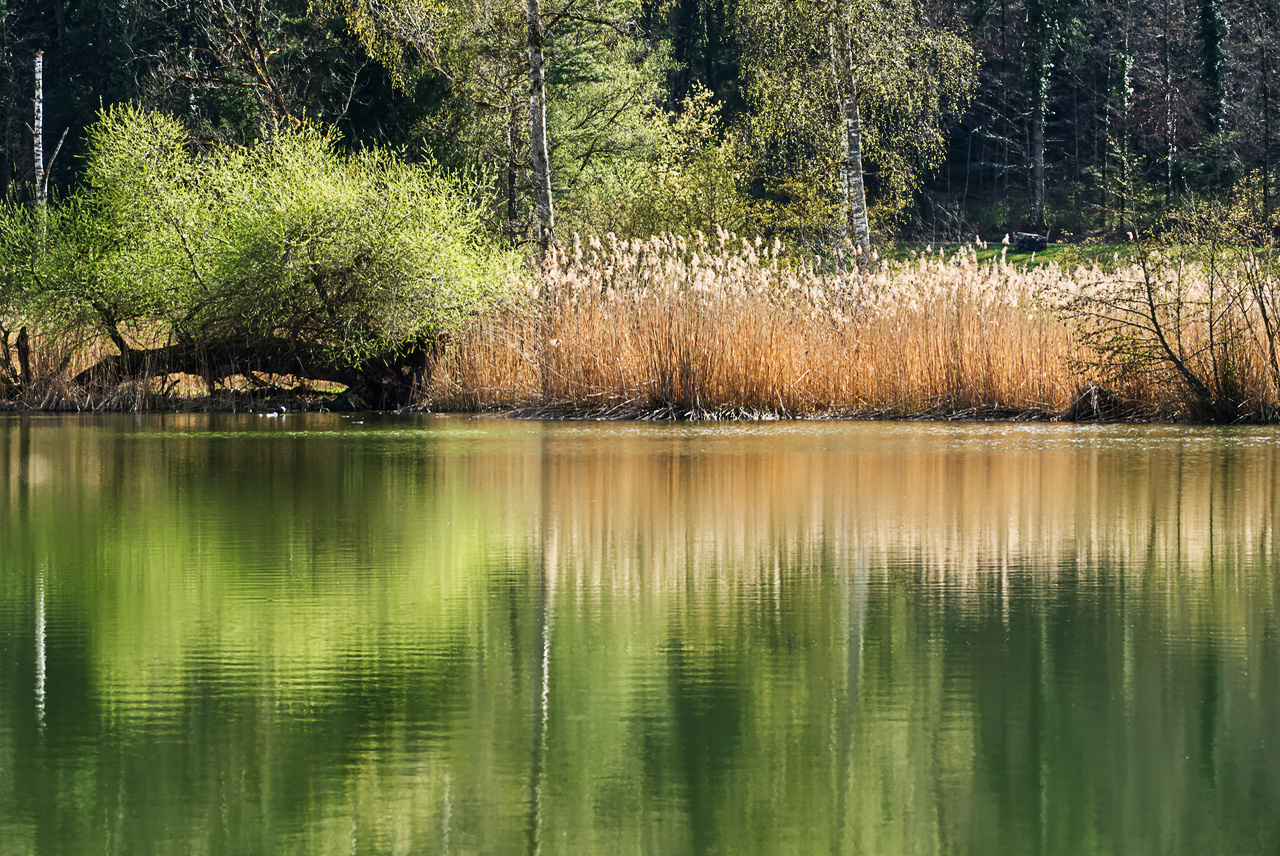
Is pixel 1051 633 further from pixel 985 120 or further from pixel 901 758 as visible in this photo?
pixel 985 120

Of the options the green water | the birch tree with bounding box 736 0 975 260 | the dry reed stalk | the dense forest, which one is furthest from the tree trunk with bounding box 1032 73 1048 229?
the green water

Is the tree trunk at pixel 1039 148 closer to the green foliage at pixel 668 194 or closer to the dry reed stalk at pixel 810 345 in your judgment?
the green foliage at pixel 668 194

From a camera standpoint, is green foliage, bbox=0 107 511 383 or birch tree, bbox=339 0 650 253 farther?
birch tree, bbox=339 0 650 253

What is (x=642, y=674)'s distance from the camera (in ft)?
8.74

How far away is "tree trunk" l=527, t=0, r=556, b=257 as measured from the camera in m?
17.7

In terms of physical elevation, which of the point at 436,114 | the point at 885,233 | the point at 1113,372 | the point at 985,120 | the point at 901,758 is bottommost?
the point at 901,758

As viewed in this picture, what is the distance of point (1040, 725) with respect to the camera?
92.0 inches

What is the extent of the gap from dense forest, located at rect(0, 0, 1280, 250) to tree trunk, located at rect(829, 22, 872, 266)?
1.9 inches

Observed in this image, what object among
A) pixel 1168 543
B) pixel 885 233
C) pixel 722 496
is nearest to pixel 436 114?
pixel 885 233

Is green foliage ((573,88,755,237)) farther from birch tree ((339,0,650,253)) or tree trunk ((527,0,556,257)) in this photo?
tree trunk ((527,0,556,257))

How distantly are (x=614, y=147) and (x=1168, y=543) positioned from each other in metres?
25.3

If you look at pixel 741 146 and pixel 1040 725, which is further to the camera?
pixel 741 146

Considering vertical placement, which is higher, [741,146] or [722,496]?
[741,146]

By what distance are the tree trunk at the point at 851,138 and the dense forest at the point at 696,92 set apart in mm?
47
